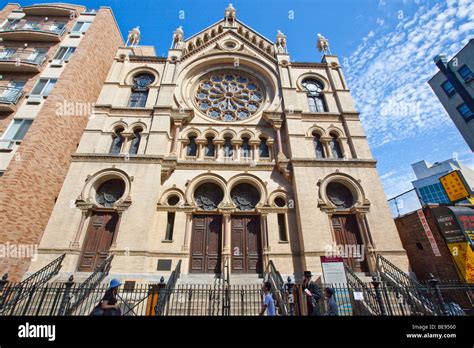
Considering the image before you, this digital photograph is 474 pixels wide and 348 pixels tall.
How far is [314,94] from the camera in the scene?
57.3ft

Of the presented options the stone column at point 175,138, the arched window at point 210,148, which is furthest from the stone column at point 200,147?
the stone column at point 175,138

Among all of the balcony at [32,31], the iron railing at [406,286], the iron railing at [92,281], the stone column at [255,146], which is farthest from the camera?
the balcony at [32,31]

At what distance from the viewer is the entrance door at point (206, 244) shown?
11273 mm

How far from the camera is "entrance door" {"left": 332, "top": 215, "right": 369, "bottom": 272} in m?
11.2

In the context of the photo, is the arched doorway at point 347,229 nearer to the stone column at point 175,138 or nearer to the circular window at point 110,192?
the stone column at point 175,138

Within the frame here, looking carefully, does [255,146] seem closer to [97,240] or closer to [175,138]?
[175,138]

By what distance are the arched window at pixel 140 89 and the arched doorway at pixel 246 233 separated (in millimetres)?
10530

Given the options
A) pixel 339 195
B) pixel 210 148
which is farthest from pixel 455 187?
pixel 210 148

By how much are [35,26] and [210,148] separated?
2049 cm

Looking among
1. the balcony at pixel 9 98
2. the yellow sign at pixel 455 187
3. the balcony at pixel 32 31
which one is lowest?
the yellow sign at pixel 455 187

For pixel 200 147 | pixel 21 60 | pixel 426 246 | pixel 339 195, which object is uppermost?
pixel 21 60

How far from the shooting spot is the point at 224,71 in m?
18.9

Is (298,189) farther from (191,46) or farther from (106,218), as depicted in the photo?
(191,46)
